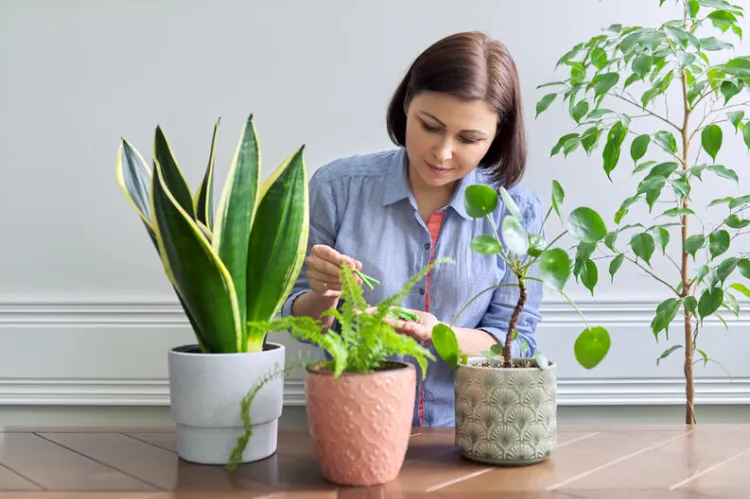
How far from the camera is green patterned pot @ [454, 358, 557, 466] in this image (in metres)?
0.94

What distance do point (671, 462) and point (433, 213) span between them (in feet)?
2.65

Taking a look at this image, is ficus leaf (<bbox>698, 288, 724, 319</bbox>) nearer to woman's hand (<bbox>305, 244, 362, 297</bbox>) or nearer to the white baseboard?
the white baseboard

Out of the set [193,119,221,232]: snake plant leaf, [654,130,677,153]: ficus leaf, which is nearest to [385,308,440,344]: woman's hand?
[193,119,221,232]: snake plant leaf

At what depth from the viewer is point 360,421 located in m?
0.85

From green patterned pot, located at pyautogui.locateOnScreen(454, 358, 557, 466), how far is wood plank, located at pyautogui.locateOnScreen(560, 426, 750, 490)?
0.25 feet

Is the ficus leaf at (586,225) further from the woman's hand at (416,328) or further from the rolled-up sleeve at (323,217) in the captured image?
the rolled-up sleeve at (323,217)

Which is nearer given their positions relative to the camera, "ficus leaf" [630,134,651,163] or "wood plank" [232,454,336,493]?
"wood plank" [232,454,336,493]

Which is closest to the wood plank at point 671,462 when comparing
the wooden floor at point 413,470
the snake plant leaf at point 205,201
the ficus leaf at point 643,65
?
the wooden floor at point 413,470

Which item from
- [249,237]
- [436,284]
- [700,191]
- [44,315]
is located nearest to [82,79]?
[44,315]

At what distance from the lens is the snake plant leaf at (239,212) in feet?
3.08

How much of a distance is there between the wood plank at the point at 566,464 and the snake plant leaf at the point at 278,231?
0.33 m

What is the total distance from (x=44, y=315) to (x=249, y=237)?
1211mm

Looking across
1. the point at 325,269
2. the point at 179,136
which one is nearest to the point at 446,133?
the point at 325,269

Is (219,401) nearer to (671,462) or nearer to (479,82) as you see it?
(671,462)
